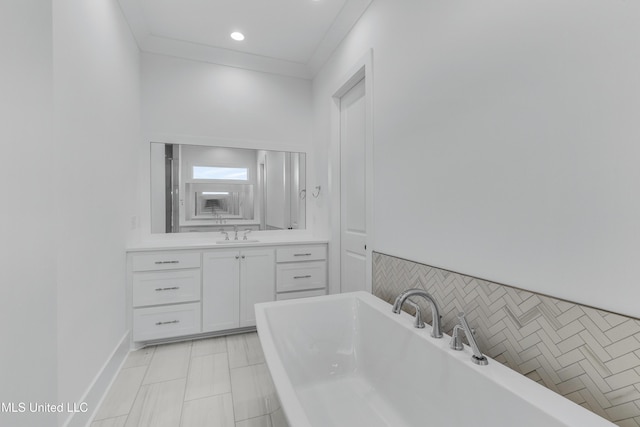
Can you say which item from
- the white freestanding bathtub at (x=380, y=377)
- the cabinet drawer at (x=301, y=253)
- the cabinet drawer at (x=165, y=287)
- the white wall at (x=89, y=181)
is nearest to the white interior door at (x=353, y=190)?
the cabinet drawer at (x=301, y=253)

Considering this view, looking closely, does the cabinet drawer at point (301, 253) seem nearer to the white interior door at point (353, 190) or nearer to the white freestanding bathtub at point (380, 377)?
the white interior door at point (353, 190)

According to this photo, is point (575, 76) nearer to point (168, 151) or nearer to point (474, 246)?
point (474, 246)

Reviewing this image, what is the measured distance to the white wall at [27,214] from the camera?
1.03 metres

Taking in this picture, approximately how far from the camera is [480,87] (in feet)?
4.01

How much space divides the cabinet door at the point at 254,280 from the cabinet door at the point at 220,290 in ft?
0.16

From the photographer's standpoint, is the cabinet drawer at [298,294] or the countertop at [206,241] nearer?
the countertop at [206,241]

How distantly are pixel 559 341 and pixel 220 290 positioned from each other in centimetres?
Answer: 239

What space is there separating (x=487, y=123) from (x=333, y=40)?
1.96 meters

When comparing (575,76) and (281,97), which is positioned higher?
(281,97)

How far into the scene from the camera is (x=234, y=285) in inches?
103

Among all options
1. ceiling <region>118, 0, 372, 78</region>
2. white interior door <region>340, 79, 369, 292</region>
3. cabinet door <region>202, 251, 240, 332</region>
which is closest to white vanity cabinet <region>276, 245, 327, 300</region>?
white interior door <region>340, 79, 369, 292</region>

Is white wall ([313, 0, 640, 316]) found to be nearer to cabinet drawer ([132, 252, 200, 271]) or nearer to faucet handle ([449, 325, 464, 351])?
faucet handle ([449, 325, 464, 351])

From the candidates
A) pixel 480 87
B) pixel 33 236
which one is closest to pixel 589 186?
pixel 480 87

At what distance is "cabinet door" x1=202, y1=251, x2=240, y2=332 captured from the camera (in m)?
2.52
